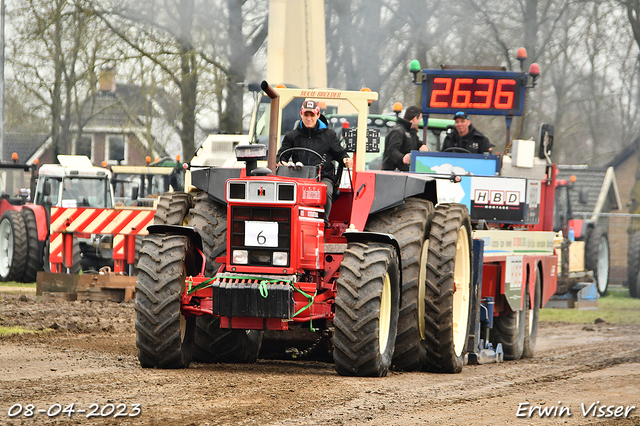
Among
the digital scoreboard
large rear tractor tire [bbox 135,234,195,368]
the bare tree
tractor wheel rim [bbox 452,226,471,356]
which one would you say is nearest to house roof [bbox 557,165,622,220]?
the bare tree

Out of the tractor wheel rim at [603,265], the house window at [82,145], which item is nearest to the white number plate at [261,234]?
the tractor wheel rim at [603,265]

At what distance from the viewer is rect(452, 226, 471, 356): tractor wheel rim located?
363 inches

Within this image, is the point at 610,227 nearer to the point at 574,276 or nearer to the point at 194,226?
the point at 574,276

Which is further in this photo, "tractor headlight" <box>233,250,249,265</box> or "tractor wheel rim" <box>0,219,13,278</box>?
"tractor wheel rim" <box>0,219,13,278</box>

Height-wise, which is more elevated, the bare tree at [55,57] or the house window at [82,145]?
the bare tree at [55,57]

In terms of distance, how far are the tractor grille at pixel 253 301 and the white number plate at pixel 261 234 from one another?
421mm

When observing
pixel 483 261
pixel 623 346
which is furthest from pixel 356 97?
pixel 623 346

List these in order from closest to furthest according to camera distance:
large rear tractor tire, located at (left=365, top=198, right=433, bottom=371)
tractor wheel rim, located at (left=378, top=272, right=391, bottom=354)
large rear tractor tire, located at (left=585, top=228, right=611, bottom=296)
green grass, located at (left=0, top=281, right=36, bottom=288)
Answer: tractor wheel rim, located at (left=378, top=272, right=391, bottom=354) → large rear tractor tire, located at (left=365, top=198, right=433, bottom=371) → green grass, located at (left=0, top=281, right=36, bottom=288) → large rear tractor tire, located at (left=585, top=228, right=611, bottom=296)

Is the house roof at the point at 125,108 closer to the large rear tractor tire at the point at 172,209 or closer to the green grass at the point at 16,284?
the green grass at the point at 16,284

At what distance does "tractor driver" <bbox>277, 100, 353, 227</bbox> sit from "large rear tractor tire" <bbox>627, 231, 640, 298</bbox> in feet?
52.7

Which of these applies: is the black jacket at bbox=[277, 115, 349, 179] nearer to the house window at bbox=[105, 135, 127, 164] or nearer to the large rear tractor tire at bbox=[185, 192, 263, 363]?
the large rear tractor tire at bbox=[185, 192, 263, 363]

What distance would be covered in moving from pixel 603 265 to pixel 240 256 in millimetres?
16961

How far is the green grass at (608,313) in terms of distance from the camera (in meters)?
17.4

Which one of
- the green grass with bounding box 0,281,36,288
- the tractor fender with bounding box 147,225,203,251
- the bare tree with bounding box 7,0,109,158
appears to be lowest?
the green grass with bounding box 0,281,36,288
